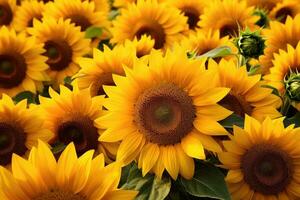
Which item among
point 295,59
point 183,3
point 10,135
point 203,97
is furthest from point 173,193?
point 183,3

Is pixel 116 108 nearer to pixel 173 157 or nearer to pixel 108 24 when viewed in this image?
pixel 173 157

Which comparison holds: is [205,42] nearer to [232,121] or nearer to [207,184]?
[232,121]

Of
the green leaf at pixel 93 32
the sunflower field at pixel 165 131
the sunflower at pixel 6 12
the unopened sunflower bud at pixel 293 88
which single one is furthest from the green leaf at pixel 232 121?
the sunflower at pixel 6 12

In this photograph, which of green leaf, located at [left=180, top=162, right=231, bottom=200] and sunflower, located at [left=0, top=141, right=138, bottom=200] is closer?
sunflower, located at [left=0, top=141, right=138, bottom=200]

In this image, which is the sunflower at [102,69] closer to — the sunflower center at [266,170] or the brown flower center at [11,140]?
the brown flower center at [11,140]

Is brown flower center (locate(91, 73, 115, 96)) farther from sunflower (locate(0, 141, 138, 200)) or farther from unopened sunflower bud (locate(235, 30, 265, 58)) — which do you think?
sunflower (locate(0, 141, 138, 200))

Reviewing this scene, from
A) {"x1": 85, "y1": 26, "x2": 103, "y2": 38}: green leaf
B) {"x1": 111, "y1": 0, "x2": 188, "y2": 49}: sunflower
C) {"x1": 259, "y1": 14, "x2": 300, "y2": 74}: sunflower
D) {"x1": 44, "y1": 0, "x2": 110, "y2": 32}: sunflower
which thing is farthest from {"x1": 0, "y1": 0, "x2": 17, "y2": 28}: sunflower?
{"x1": 259, "y1": 14, "x2": 300, "y2": 74}: sunflower
